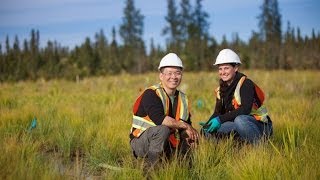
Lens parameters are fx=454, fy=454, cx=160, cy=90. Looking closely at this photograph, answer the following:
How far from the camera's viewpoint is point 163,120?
5320 millimetres

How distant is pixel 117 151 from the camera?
20.5 feet

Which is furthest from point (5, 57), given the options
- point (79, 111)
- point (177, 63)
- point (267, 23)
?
point (177, 63)

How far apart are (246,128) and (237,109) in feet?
1.13

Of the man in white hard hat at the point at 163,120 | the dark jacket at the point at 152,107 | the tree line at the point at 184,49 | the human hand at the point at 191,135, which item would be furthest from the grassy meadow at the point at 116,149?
the tree line at the point at 184,49

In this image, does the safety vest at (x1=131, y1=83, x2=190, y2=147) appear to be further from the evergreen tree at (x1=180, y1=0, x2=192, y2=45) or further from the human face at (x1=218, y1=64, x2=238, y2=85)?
the evergreen tree at (x1=180, y1=0, x2=192, y2=45)

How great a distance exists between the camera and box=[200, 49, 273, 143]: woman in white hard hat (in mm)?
6000

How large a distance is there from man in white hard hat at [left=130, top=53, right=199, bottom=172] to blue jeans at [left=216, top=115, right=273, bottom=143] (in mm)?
728

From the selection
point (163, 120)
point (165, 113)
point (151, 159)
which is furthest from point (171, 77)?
point (151, 159)

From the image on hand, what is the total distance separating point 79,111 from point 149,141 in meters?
3.89

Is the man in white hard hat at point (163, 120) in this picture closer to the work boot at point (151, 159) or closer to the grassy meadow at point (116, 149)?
the work boot at point (151, 159)

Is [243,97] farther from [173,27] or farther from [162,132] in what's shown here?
[173,27]

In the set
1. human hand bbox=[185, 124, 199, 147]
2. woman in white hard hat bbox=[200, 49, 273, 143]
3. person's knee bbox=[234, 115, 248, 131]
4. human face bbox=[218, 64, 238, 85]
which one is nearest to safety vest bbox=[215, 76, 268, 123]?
woman in white hard hat bbox=[200, 49, 273, 143]

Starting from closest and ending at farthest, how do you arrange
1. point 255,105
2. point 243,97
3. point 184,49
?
point 243,97, point 255,105, point 184,49

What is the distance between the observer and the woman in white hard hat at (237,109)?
6000mm
